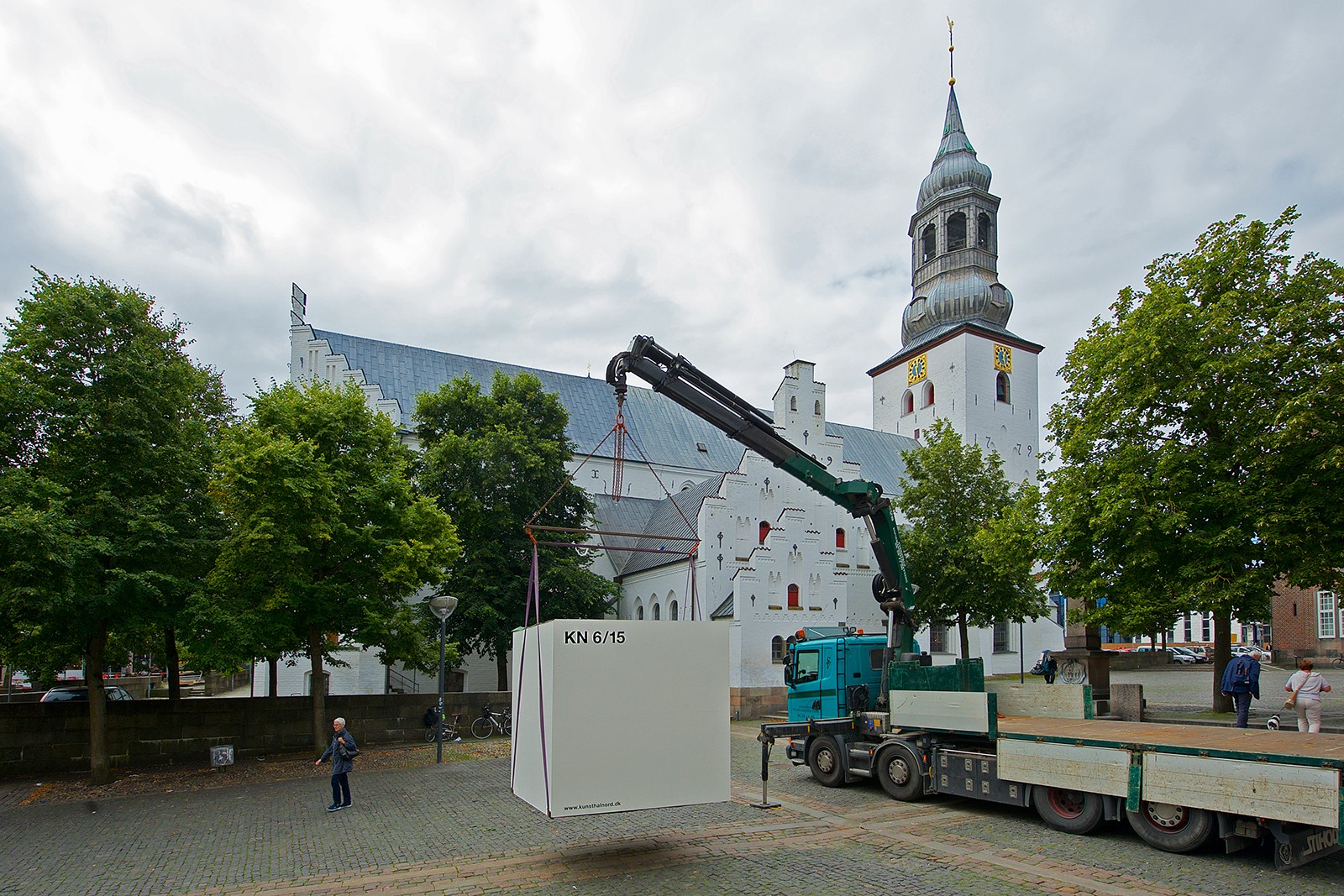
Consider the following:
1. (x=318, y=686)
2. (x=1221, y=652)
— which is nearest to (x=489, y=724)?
(x=318, y=686)

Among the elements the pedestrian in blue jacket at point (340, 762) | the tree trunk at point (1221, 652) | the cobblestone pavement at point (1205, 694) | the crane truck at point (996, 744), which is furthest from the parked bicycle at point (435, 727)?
the tree trunk at point (1221, 652)

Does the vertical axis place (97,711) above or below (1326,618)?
above

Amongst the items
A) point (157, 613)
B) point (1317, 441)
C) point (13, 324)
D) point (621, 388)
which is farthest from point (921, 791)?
point (13, 324)

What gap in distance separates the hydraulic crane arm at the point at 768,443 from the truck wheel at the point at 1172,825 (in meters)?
6.55

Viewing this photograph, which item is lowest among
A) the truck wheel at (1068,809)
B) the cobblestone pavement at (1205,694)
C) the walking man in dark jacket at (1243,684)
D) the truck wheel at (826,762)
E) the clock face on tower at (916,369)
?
the cobblestone pavement at (1205,694)

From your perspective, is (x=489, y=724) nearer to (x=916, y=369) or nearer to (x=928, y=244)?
(x=916, y=369)

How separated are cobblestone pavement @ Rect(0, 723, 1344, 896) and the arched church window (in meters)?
45.8

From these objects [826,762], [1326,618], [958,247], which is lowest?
[1326,618]

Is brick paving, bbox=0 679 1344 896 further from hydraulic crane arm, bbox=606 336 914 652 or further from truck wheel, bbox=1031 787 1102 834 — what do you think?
hydraulic crane arm, bbox=606 336 914 652

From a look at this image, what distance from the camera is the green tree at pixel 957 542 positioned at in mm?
30844

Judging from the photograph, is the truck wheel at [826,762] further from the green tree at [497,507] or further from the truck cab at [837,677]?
the green tree at [497,507]

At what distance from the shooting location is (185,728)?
791 inches

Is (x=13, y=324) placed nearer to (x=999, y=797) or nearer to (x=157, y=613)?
(x=157, y=613)

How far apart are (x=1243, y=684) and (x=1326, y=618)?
127 feet
